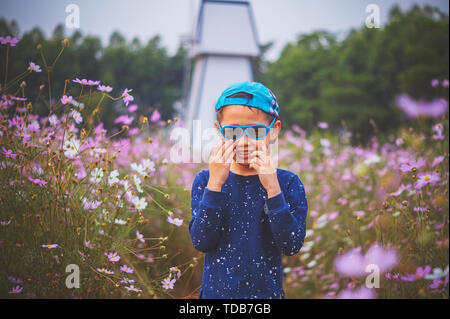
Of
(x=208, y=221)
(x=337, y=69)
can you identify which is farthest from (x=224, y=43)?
(x=208, y=221)

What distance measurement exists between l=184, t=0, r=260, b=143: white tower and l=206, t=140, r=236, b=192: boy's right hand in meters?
10.5

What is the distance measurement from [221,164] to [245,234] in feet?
0.86

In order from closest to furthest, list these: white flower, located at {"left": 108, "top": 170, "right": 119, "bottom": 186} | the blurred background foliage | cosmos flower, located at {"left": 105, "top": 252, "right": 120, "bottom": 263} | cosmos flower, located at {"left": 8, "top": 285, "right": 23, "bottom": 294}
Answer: cosmos flower, located at {"left": 8, "top": 285, "right": 23, "bottom": 294} → cosmos flower, located at {"left": 105, "top": 252, "right": 120, "bottom": 263} → white flower, located at {"left": 108, "top": 170, "right": 119, "bottom": 186} → the blurred background foliage

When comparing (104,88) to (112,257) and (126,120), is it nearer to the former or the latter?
(126,120)

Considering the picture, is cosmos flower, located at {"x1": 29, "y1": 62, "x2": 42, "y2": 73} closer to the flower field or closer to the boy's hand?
the flower field

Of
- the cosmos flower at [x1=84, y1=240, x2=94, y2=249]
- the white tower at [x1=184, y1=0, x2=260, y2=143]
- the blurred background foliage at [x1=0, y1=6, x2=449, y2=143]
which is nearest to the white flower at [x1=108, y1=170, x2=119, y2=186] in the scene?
the cosmos flower at [x1=84, y1=240, x2=94, y2=249]

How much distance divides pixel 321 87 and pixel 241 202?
16297 mm

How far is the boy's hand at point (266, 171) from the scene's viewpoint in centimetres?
113

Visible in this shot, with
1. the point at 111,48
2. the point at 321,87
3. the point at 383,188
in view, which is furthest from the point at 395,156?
the point at 111,48

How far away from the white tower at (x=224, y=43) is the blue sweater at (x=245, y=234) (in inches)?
412

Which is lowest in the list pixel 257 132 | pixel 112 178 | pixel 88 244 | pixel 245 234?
pixel 88 244

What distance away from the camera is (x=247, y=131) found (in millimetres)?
1154

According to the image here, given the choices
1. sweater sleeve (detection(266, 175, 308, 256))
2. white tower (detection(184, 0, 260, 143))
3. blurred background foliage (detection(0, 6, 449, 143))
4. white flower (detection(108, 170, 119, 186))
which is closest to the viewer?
sweater sleeve (detection(266, 175, 308, 256))

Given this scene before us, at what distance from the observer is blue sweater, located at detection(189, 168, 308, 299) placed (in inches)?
44.6
